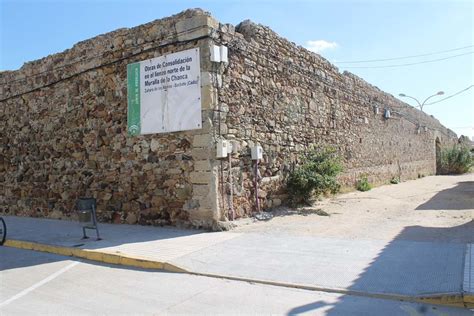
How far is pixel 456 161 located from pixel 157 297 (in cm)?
3184

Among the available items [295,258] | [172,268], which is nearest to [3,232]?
[172,268]

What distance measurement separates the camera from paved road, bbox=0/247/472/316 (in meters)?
4.07

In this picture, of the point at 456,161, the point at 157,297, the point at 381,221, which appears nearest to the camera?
the point at 157,297

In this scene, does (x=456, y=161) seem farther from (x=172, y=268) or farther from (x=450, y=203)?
(x=172, y=268)

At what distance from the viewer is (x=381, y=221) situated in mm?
8641

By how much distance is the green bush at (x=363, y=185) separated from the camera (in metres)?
15.5

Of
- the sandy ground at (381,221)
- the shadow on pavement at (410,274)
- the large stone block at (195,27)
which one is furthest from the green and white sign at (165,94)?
the shadow on pavement at (410,274)

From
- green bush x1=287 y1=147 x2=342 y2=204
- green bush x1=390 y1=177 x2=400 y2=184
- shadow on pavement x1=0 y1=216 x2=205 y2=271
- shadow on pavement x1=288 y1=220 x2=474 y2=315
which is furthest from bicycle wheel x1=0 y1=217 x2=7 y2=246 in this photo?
green bush x1=390 y1=177 x2=400 y2=184

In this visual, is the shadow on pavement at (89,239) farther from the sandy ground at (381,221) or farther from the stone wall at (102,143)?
the sandy ground at (381,221)

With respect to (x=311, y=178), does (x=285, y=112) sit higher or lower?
higher

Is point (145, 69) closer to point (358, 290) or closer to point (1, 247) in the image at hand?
point (1, 247)

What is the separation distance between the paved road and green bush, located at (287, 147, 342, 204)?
551 centimetres

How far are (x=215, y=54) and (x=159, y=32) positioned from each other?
149cm

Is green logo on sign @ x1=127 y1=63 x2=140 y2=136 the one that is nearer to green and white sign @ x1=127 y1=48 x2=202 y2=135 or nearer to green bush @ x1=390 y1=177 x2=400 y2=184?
green and white sign @ x1=127 y1=48 x2=202 y2=135
